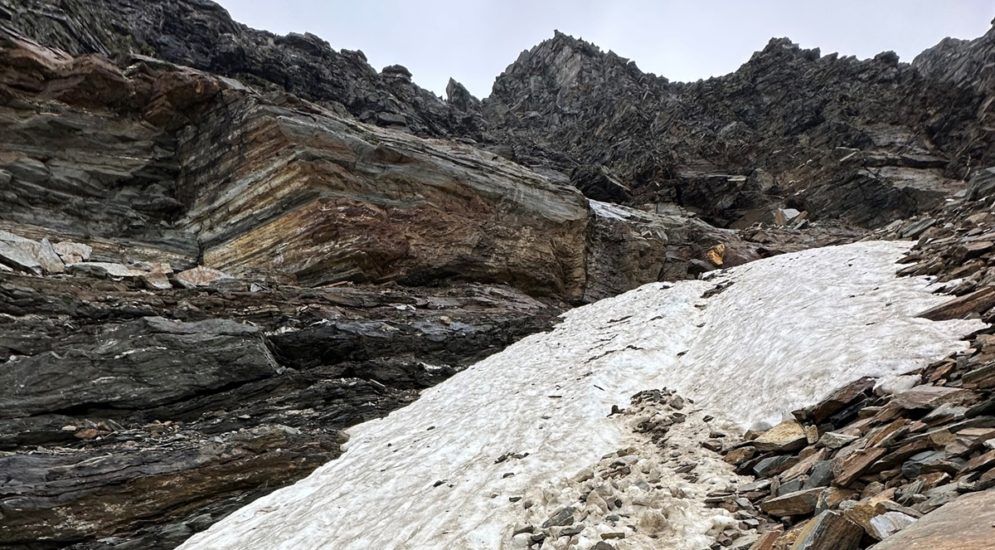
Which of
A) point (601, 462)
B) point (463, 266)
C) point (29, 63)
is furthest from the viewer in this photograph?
point (463, 266)

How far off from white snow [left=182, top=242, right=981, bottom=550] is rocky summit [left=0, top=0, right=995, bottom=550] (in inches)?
3.4

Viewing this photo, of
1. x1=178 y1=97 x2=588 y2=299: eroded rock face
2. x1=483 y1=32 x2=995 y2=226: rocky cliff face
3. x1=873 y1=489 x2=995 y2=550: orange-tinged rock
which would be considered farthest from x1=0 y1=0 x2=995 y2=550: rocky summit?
x1=483 y1=32 x2=995 y2=226: rocky cliff face

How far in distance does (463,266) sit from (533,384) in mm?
12818

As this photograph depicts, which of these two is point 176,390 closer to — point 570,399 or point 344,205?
point 570,399

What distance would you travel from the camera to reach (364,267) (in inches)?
902

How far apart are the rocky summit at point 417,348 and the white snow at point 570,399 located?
0.29 feet

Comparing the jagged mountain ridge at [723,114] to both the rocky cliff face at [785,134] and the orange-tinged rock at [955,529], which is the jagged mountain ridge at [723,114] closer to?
the rocky cliff face at [785,134]

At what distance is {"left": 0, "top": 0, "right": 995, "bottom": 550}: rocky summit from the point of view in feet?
20.2

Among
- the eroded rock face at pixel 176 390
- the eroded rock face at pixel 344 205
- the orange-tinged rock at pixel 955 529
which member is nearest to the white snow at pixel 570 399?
the eroded rock face at pixel 176 390

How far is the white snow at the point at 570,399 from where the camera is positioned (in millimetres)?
7836

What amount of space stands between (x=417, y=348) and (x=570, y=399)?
30.0 feet

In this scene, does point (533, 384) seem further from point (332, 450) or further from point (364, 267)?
point (364, 267)

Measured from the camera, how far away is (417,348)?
19.1 metres

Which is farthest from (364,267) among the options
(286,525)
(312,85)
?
(312,85)
